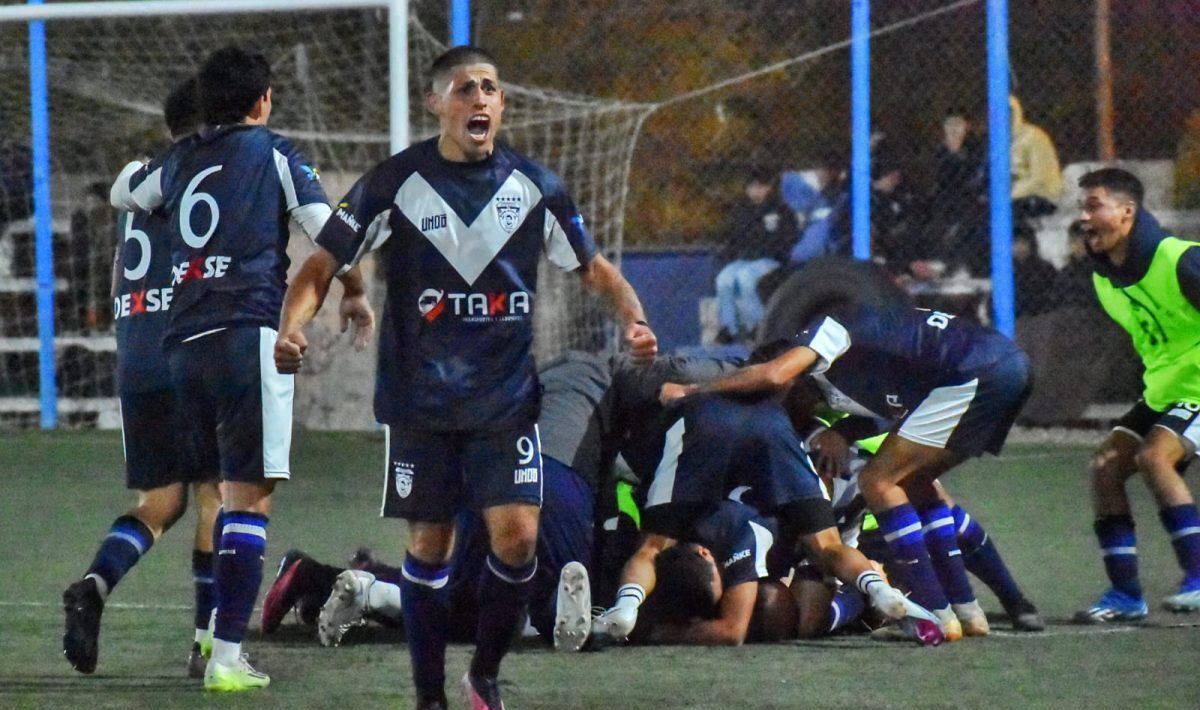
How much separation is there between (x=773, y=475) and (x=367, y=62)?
8123 mm

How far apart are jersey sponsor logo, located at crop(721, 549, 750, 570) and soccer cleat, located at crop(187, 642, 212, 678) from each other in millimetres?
1758

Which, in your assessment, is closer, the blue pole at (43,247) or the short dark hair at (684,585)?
the short dark hair at (684,585)

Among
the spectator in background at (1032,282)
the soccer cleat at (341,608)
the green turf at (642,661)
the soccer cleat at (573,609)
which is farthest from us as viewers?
the spectator in background at (1032,282)

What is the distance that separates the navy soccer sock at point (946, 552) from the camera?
21.2 feet

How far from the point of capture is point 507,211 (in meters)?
4.90

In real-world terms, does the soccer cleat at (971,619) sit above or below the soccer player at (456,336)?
below

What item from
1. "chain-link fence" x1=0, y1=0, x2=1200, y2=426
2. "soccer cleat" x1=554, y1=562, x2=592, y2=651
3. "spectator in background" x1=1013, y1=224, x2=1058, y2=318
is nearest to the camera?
"soccer cleat" x1=554, y1=562, x2=592, y2=651

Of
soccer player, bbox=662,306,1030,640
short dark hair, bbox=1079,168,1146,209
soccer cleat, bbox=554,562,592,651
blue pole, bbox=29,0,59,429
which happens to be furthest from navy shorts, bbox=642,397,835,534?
blue pole, bbox=29,0,59,429

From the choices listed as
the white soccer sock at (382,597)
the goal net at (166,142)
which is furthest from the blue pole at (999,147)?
the white soccer sock at (382,597)

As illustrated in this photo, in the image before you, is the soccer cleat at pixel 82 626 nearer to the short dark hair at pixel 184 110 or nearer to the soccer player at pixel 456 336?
the soccer player at pixel 456 336

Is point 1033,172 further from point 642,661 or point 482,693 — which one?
point 482,693

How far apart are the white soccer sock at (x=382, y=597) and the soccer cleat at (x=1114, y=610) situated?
2367 mm

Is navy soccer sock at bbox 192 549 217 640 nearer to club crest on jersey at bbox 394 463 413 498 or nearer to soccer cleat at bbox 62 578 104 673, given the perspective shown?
soccer cleat at bbox 62 578 104 673

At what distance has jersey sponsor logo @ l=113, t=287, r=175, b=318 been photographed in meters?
5.70
